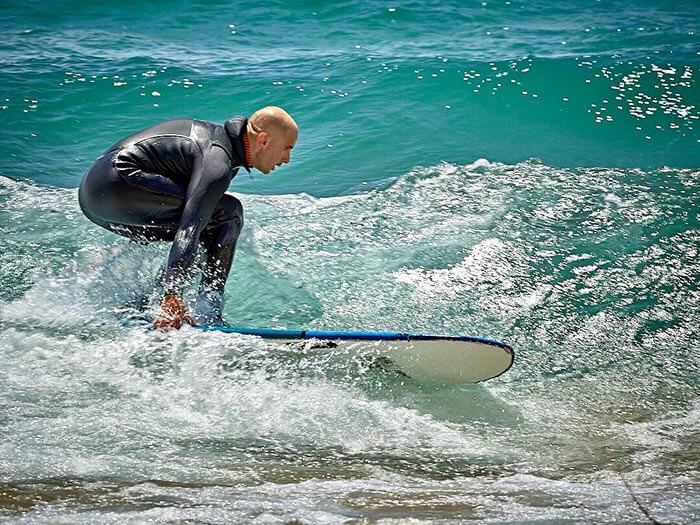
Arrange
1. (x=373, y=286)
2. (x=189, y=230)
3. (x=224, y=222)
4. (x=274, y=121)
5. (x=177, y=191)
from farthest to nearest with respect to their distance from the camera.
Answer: (x=373, y=286)
(x=224, y=222)
(x=177, y=191)
(x=274, y=121)
(x=189, y=230)

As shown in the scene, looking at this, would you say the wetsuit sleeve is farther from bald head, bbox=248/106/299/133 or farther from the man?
bald head, bbox=248/106/299/133

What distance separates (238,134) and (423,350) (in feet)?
5.15

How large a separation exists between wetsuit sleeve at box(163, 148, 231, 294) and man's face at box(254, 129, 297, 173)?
9.1 inches

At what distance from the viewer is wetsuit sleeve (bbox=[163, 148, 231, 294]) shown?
4.66 m

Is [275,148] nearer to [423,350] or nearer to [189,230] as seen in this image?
[189,230]

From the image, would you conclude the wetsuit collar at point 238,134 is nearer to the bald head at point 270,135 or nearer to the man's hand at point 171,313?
the bald head at point 270,135

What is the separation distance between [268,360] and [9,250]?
257cm

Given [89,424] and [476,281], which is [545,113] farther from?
[89,424]

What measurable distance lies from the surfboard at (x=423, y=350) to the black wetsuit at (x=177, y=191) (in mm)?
558

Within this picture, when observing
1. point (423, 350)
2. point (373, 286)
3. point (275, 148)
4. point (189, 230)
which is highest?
point (275, 148)

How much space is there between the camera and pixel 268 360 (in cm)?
484

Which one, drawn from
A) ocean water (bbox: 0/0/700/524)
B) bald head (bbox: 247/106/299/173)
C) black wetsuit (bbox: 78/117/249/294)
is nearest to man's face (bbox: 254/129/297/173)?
bald head (bbox: 247/106/299/173)

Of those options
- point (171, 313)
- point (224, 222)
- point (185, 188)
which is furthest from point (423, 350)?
point (185, 188)

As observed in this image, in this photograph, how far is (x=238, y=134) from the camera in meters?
4.95
